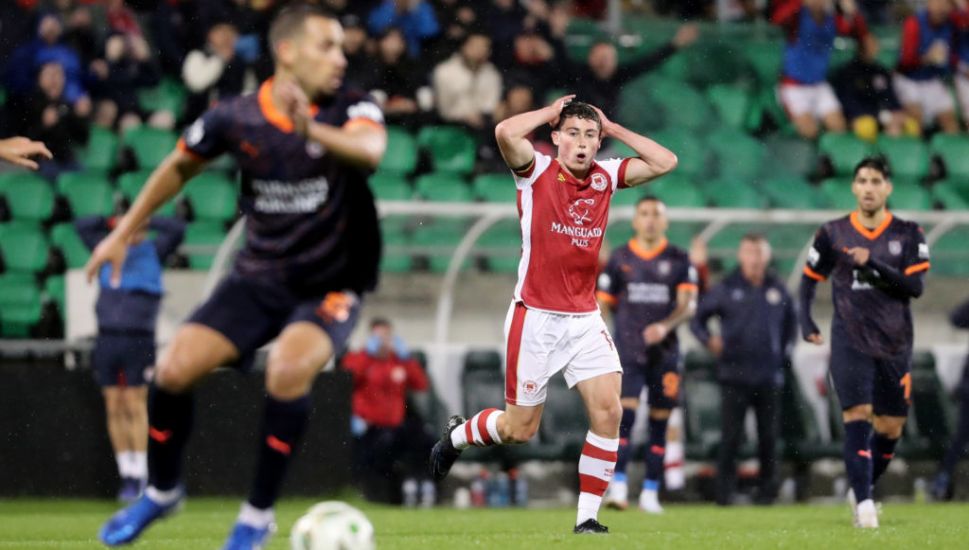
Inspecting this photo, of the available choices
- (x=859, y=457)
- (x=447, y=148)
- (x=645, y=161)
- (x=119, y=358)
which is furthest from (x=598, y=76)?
(x=645, y=161)

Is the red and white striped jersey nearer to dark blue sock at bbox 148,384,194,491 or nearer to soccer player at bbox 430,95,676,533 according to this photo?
soccer player at bbox 430,95,676,533

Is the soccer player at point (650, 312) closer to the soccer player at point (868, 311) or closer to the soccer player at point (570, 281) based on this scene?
the soccer player at point (868, 311)

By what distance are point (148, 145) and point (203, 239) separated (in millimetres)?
1402

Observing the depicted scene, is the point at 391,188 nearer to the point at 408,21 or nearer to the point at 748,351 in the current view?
the point at 408,21

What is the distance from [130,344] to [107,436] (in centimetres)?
92

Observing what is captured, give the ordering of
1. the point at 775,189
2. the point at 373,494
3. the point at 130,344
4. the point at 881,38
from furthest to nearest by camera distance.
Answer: the point at 881,38, the point at 775,189, the point at 373,494, the point at 130,344

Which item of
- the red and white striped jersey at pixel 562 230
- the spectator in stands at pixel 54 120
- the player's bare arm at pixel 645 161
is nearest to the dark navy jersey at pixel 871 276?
the player's bare arm at pixel 645 161

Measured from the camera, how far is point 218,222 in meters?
16.1

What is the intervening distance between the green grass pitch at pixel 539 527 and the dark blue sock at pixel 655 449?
37cm

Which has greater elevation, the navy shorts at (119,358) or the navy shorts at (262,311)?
the navy shorts at (262,311)

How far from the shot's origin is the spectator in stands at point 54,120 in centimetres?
1605

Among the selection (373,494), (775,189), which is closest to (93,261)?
(373,494)

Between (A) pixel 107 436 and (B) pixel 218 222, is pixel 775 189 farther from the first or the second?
(A) pixel 107 436

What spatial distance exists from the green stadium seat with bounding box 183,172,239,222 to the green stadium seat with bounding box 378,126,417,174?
5.66 ft
